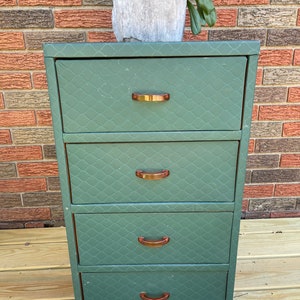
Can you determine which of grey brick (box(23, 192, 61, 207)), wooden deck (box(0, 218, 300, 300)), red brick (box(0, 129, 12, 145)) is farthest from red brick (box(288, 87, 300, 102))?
red brick (box(0, 129, 12, 145))

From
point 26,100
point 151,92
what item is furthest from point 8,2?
point 151,92

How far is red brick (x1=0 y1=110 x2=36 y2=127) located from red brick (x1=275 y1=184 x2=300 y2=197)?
1.31 metres

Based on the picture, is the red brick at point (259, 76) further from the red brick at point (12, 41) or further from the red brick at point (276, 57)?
the red brick at point (12, 41)

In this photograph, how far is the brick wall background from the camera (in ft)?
5.08

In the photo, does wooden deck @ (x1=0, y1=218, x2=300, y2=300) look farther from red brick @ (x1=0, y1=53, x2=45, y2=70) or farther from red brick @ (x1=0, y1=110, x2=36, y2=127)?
red brick @ (x1=0, y1=53, x2=45, y2=70)

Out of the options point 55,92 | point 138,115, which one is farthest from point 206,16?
point 55,92

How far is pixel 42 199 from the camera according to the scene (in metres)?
1.86

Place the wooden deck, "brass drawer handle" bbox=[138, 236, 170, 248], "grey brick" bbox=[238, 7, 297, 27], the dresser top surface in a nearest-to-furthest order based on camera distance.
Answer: the dresser top surface → "brass drawer handle" bbox=[138, 236, 170, 248] → the wooden deck → "grey brick" bbox=[238, 7, 297, 27]

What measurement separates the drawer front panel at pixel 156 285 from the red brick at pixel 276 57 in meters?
0.98

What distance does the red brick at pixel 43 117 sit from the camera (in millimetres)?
1690

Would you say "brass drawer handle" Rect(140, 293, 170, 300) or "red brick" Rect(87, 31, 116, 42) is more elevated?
"red brick" Rect(87, 31, 116, 42)

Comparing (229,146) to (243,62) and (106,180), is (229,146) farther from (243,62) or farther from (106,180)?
(106,180)

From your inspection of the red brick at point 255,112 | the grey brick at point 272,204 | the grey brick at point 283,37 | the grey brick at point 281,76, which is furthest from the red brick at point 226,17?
the grey brick at point 272,204

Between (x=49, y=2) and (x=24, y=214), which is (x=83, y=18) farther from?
(x=24, y=214)
